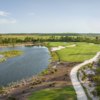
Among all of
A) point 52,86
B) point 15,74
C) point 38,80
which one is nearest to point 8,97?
point 52,86

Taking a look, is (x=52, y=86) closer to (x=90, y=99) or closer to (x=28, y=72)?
(x=90, y=99)

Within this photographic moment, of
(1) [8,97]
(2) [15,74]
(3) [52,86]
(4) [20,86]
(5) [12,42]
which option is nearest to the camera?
(1) [8,97]

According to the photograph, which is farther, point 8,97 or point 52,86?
point 52,86

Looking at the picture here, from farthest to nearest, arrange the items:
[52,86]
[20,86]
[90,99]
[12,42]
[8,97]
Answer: [12,42]
[20,86]
[52,86]
[8,97]
[90,99]

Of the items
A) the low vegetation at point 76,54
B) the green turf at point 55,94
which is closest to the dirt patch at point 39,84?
the green turf at point 55,94

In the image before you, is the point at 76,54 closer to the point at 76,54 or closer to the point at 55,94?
the point at 76,54

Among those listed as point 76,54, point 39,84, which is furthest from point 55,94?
point 76,54

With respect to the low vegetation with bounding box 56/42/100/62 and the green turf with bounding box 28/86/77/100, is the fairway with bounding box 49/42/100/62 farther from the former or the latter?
the green turf with bounding box 28/86/77/100

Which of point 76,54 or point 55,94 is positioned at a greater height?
point 76,54

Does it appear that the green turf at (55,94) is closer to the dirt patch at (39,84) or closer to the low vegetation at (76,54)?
the dirt patch at (39,84)
